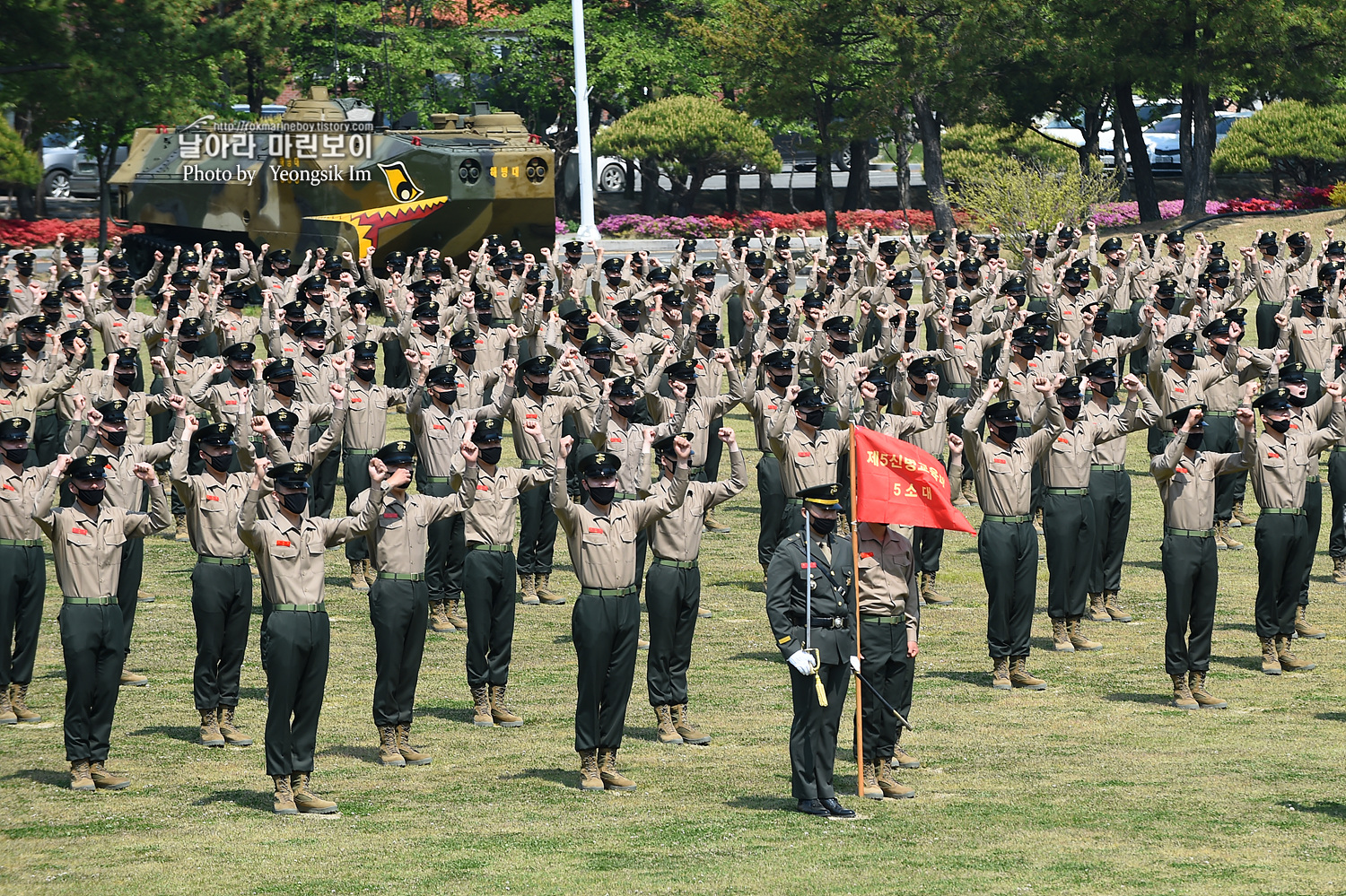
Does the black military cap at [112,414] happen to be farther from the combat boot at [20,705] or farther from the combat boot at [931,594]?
the combat boot at [931,594]

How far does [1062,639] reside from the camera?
16.1m

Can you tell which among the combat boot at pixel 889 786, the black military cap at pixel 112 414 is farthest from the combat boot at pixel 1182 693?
the black military cap at pixel 112 414

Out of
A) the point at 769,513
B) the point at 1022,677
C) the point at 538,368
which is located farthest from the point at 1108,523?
the point at 538,368

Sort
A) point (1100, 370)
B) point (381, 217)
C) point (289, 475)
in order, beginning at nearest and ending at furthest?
point (289, 475), point (1100, 370), point (381, 217)

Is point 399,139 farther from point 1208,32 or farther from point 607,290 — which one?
point 1208,32

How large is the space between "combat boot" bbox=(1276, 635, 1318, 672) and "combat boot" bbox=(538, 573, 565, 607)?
633 centimetres

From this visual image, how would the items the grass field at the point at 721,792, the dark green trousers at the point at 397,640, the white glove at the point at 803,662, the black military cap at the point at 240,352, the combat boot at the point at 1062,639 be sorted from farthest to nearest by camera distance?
1. the black military cap at the point at 240,352
2. the combat boot at the point at 1062,639
3. the dark green trousers at the point at 397,640
4. the white glove at the point at 803,662
5. the grass field at the point at 721,792

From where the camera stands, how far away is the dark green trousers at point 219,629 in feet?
43.1

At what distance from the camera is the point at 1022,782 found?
1220 cm

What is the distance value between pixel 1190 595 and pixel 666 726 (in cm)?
405

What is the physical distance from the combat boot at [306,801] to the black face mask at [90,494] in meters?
2.29

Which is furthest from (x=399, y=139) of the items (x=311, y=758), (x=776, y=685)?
(x=311, y=758)

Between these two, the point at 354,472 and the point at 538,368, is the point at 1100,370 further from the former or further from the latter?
the point at 354,472

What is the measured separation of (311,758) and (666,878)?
257 cm
